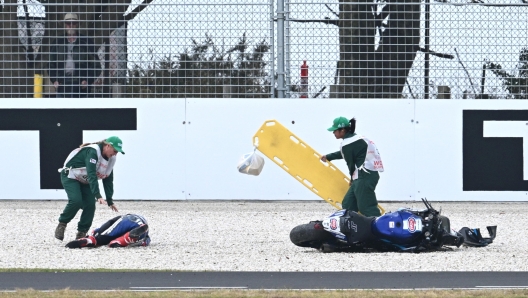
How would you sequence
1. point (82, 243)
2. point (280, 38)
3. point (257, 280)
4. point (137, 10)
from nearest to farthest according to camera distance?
point (257, 280) < point (82, 243) < point (280, 38) < point (137, 10)

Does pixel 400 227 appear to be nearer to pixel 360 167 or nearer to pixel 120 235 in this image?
pixel 360 167

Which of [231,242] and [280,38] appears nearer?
[231,242]

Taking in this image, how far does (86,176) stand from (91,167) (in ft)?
1.32

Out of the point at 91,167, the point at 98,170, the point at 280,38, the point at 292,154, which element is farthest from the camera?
the point at 280,38

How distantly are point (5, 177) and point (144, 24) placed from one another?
132 inches

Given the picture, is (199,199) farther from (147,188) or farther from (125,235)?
(125,235)

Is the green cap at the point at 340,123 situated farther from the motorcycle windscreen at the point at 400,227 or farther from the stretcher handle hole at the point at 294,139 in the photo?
the stretcher handle hole at the point at 294,139

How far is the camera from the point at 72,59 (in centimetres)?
1666

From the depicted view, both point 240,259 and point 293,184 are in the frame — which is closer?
point 240,259

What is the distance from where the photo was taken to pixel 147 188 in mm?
16547

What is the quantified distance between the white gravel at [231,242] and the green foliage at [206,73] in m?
1.82

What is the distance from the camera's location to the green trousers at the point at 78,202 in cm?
1181

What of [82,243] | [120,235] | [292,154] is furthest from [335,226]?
[292,154]

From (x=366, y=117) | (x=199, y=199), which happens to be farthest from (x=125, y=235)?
(x=366, y=117)
